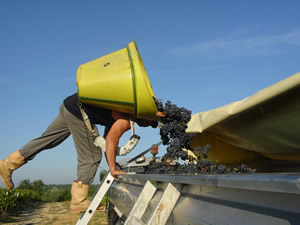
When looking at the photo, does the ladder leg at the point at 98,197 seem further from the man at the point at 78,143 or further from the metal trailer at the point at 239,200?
the metal trailer at the point at 239,200

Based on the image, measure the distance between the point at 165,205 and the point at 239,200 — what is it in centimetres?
50

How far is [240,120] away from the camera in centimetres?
219

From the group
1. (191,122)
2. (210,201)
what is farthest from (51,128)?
(210,201)

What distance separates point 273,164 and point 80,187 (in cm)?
189

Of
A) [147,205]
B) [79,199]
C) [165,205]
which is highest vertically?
[165,205]

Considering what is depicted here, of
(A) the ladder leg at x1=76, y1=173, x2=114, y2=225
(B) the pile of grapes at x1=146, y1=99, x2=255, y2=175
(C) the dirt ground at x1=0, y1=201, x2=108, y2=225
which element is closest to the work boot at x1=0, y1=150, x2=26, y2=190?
(A) the ladder leg at x1=76, y1=173, x2=114, y2=225

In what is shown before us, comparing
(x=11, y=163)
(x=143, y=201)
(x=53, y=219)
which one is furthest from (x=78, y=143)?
(x=53, y=219)

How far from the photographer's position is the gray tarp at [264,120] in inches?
65.8

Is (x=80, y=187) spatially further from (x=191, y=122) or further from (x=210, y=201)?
(x=210, y=201)

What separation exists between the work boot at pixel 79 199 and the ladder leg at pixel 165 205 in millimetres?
1723

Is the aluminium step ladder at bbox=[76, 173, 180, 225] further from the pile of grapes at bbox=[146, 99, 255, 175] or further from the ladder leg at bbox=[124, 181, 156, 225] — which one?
the pile of grapes at bbox=[146, 99, 255, 175]

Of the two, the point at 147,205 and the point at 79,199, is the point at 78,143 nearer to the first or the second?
the point at 79,199

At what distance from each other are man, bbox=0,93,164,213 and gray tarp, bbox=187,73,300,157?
0.80 metres

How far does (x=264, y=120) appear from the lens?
206 cm
